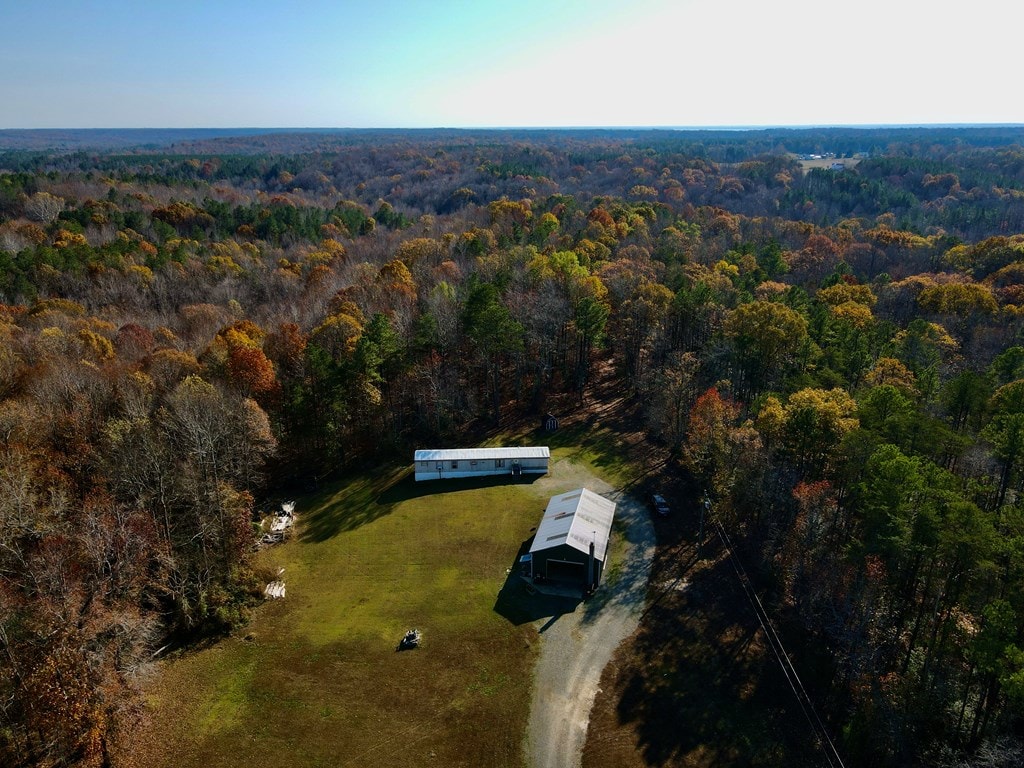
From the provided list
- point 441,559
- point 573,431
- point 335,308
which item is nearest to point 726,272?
point 573,431

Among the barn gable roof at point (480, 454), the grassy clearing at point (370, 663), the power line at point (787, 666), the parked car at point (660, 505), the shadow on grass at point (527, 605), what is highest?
the barn gable roof at point (480, 454)

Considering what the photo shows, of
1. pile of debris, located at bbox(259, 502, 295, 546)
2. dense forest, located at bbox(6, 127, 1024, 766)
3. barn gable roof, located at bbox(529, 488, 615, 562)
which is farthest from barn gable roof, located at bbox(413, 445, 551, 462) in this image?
pile of debris, located at bbox(259, 502, 295, 546)

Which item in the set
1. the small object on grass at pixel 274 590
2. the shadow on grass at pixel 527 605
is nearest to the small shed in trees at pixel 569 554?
the shadow on grass at pixel 527 605

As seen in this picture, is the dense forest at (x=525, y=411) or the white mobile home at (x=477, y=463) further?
the white mobile home at (x=477, y=463)

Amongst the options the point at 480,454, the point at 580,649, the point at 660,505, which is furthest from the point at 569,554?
the point at 480,454

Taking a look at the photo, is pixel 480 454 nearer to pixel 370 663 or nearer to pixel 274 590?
pixel 274 590

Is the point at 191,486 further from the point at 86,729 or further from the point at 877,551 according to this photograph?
the point at 877,551

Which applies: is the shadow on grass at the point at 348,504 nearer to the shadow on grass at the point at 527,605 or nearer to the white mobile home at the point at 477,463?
the white mobile home at the point at 477,463
